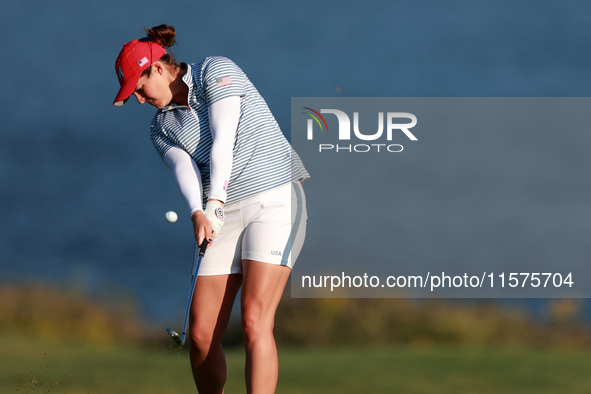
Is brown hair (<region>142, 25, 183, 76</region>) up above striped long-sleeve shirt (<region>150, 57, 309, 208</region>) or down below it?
above

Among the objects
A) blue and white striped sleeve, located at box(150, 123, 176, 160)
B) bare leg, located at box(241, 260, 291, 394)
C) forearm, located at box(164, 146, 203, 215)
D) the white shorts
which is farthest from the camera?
blue and white striped sleeve, located at box(150, 123, 176, 160)

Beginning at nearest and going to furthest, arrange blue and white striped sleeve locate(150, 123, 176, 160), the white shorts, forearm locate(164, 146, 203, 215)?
the white shorts, forearm locate(164, 146, 203, 215), blue and white striped sleeve locate(150, 123, 176, 160)

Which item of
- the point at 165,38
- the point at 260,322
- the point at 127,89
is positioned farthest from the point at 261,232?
the point at 165,38

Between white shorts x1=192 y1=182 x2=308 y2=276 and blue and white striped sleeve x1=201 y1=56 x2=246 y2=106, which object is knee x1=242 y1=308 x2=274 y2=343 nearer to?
white shorts x1=192 y1=182 x2=308 y2=276

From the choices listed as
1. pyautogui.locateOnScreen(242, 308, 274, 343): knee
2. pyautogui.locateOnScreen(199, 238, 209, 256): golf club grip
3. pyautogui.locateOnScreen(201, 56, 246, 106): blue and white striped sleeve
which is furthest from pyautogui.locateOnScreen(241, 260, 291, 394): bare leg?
pyautogui.locateOnScreen(201, 56, 246, 106): blue and white striped sleeve

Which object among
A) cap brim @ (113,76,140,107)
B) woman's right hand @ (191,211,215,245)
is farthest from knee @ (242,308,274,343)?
cap brim @ (113,76,140,107)

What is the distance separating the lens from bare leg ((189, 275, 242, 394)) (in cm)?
270

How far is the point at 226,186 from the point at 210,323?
0.64 metres

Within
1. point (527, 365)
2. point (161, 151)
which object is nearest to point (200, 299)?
point (161, 151)

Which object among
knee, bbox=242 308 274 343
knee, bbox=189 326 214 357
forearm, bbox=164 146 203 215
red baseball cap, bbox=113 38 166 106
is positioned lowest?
knee, bbox=189 326 214 357

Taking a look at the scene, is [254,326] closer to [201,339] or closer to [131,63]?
[201,339]

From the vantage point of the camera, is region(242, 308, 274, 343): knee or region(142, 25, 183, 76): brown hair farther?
region(142, 25, 183, 76): brown hair

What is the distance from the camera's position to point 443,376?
16.8 feet

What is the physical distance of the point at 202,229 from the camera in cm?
248
